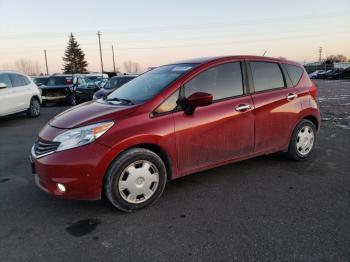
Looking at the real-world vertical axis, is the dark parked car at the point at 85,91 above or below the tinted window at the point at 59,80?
below

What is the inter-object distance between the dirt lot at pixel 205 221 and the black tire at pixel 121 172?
103mm

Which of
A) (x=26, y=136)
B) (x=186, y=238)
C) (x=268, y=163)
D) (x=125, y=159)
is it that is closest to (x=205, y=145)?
(x=125, y=159)

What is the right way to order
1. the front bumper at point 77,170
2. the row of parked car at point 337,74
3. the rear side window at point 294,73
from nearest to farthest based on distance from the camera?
the front bumper at point 77,170
the rear side window at point 294,73
the row of parked car at point 337,74

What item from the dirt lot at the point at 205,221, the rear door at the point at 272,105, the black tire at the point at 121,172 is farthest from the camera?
the rear door at the point at 272,105

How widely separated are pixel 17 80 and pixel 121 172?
8.84 metres

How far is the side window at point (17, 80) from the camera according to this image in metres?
10.7

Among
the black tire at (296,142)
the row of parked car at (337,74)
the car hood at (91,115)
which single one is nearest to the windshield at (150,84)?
the car hood at (91,115)

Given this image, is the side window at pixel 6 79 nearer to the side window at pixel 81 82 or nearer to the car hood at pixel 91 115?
the side window at pixel 81 82

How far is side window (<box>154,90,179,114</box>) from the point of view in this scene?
387 cm

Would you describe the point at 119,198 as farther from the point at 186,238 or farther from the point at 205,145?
the point at 205,145

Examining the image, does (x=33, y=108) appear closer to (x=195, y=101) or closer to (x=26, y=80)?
(x=26, y=80)

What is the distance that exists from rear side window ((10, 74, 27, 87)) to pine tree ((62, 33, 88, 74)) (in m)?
66.0

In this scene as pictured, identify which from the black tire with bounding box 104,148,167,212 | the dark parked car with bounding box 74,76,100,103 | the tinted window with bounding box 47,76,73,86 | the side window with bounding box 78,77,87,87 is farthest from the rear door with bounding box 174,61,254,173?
the tinted window with bounding box 47,76,73,86

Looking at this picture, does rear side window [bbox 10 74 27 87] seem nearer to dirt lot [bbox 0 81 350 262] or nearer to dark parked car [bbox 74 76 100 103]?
dark parked car [bbox 74 76 100 103]
